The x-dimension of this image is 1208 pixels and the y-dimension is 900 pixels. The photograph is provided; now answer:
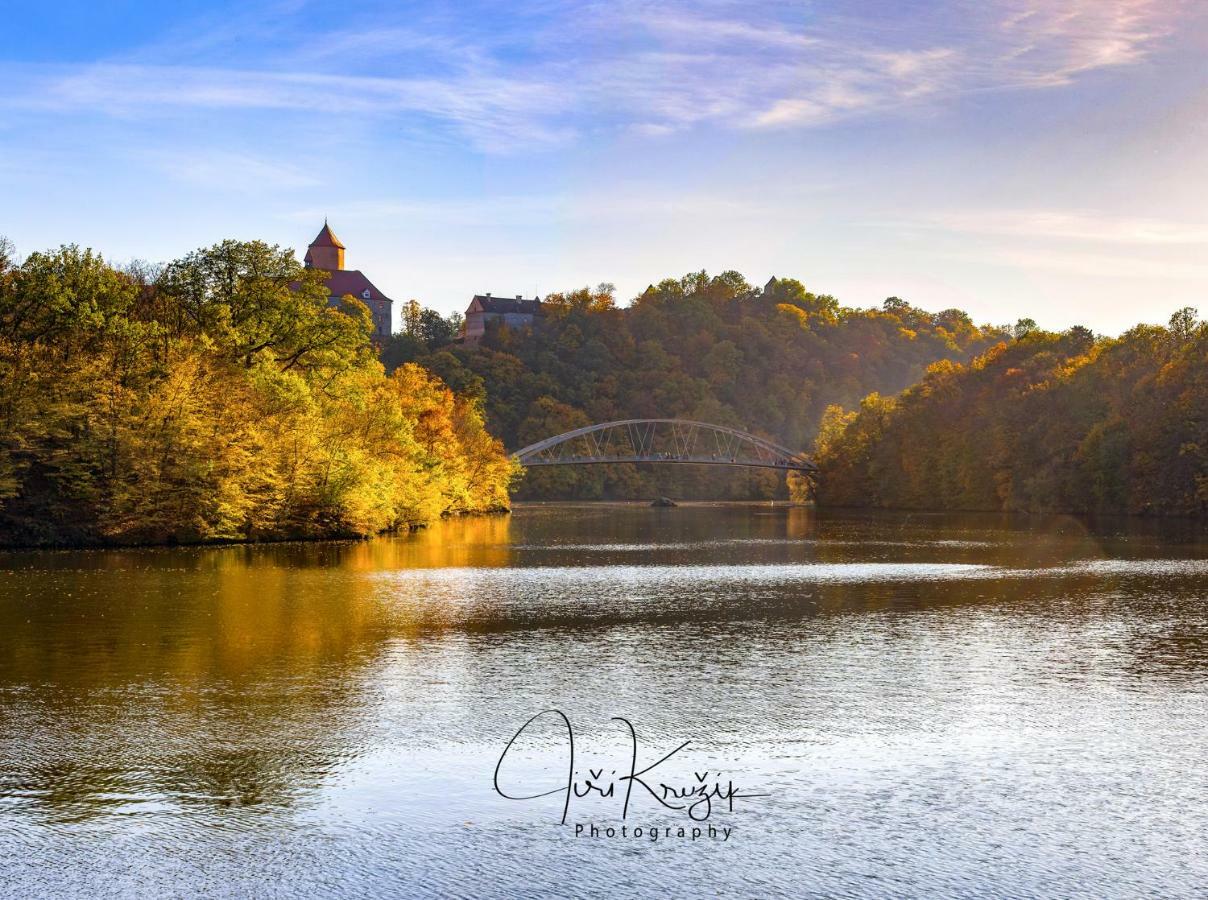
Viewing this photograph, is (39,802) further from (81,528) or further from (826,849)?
(81,528)

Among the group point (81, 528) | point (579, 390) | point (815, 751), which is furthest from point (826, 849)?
point (579, 390)

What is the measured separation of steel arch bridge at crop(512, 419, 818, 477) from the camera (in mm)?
118438

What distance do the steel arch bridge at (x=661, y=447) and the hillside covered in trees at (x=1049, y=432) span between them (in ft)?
48.1

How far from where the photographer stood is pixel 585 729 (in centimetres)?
1429

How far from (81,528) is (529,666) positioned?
2797 centimetres

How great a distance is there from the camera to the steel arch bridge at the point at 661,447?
4663 inches

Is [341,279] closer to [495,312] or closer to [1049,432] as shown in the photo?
[495,312]

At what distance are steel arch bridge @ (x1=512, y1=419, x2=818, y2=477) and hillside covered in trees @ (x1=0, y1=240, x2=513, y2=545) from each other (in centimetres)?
6225

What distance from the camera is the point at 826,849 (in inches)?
402

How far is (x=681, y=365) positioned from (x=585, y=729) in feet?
473

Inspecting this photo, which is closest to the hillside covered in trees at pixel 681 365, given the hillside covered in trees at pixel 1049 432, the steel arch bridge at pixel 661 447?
the steel arch bridge at pixel 661 447

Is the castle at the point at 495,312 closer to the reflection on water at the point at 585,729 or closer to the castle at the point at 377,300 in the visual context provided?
the castle at the point at 377,300

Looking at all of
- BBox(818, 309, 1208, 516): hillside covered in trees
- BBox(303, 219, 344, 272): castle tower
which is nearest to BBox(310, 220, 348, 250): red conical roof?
BBox(303, 219, 344, 272): castle tower

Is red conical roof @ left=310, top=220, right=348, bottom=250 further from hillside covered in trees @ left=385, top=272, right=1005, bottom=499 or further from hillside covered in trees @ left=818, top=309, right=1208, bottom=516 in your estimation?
hillside covered in trees @ left=818, top=309, right=1208, bottom=516
